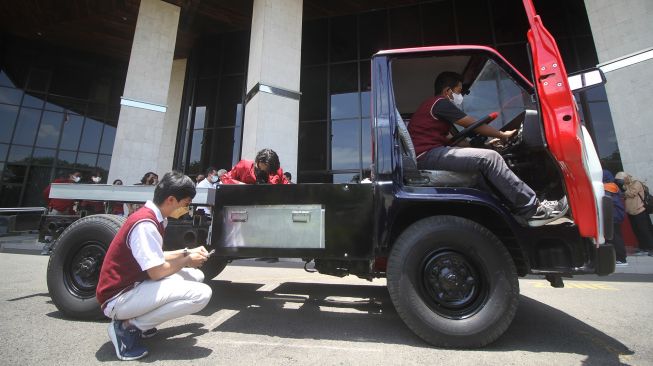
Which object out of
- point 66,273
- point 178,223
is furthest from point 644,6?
point 66,273

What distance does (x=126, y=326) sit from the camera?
2.19 metres

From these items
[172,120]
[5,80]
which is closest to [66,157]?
[5,80]

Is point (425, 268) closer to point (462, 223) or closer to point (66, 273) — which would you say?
point (462, 223)

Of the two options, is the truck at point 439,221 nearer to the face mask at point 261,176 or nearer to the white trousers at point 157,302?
the white trousers at point 157,302

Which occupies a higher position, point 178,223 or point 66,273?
point 178,223

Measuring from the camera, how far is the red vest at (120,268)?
7.32 feet

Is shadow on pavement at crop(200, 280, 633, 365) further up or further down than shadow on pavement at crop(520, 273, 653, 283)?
further down

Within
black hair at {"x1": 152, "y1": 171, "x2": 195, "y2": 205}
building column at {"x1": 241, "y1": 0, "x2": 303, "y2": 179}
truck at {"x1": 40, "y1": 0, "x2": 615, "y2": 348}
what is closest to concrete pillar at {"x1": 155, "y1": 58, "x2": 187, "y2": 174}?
building column at {"x1": 241, "y1": 0, "x2": 303, "y2": 179}

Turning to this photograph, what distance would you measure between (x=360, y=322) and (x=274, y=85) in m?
7.89

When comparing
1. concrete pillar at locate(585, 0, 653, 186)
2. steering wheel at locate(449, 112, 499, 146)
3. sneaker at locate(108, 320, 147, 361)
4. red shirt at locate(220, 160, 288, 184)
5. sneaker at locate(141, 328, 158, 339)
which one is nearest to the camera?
sneaker at locate(108, 320, 147, 361)

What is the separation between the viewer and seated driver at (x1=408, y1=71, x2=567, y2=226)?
2.41 meters

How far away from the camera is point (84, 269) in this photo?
9.93 feet

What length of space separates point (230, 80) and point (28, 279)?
38.5ft

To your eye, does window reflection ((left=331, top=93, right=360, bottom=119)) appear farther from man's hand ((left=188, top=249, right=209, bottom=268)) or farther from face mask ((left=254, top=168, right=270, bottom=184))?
man's hand ((left=188, top=249, right=209, bottom=268))
